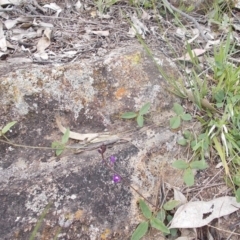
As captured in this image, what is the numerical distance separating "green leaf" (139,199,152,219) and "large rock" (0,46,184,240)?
0.15 feet

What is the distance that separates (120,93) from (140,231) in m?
0.58

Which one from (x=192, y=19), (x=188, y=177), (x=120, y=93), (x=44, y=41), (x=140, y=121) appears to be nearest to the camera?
(x=188, y=177)

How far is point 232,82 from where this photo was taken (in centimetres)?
156

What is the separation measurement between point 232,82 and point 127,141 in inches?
19.8

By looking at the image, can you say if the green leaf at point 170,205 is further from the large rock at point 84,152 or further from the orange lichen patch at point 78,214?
the orange lichen patch at point 78,214

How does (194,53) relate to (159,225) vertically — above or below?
above

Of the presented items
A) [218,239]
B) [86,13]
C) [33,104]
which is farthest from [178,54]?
[218,239]

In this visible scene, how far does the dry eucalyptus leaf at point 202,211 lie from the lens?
1.29 m

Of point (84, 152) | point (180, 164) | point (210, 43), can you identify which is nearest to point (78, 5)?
point (210, 43)

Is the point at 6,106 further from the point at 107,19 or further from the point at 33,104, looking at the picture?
the point at 107,19

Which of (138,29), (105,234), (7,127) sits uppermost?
(138,29)

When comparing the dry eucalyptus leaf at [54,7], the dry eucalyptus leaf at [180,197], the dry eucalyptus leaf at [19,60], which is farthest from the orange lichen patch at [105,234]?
the dry eucalyptus leaf at [54,7]

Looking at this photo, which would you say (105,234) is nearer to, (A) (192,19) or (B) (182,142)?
(B) (182,142)

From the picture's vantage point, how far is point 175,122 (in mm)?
1470
